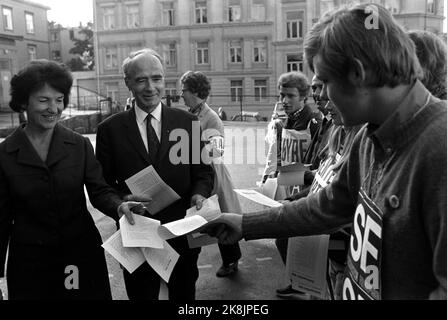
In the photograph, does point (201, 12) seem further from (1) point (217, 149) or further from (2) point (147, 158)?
(2) point (147, 158)

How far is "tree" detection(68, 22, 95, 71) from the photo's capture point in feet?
157

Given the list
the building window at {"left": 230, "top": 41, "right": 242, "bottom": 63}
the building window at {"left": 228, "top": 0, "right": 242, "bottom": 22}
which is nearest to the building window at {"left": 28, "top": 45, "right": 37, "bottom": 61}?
the building window at {"left": 230, "top": 41, "right": 242, "bottom": 63}

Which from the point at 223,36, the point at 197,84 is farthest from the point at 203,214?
the point at 223,36

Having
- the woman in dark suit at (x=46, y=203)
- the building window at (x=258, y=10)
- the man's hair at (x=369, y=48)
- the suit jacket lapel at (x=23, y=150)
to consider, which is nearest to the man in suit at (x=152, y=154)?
the woman in dark suit at (x=46, y=203)

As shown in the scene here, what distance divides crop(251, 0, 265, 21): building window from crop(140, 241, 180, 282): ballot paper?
102 feet

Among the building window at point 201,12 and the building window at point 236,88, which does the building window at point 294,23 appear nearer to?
Result: the building window at point 236,88

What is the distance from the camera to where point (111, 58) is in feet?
118

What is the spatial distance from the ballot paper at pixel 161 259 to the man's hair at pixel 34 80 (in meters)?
1.01

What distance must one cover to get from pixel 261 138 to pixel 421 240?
15804 mm

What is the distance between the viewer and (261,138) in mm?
16875

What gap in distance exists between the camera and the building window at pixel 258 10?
102 ft

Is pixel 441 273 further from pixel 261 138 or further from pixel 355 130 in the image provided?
pixel 261 138

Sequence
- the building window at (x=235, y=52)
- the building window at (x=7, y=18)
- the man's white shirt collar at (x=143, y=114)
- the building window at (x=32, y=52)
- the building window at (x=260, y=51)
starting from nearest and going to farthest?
the man's white shirt collar at (x=143, y=114), the building window at (x=260, y=51), the building window at (x=235, y=52), the building window at (x=7, y=18), the building window at (x=32, y=52)

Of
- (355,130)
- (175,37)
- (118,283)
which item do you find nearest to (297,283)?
(355,130)
